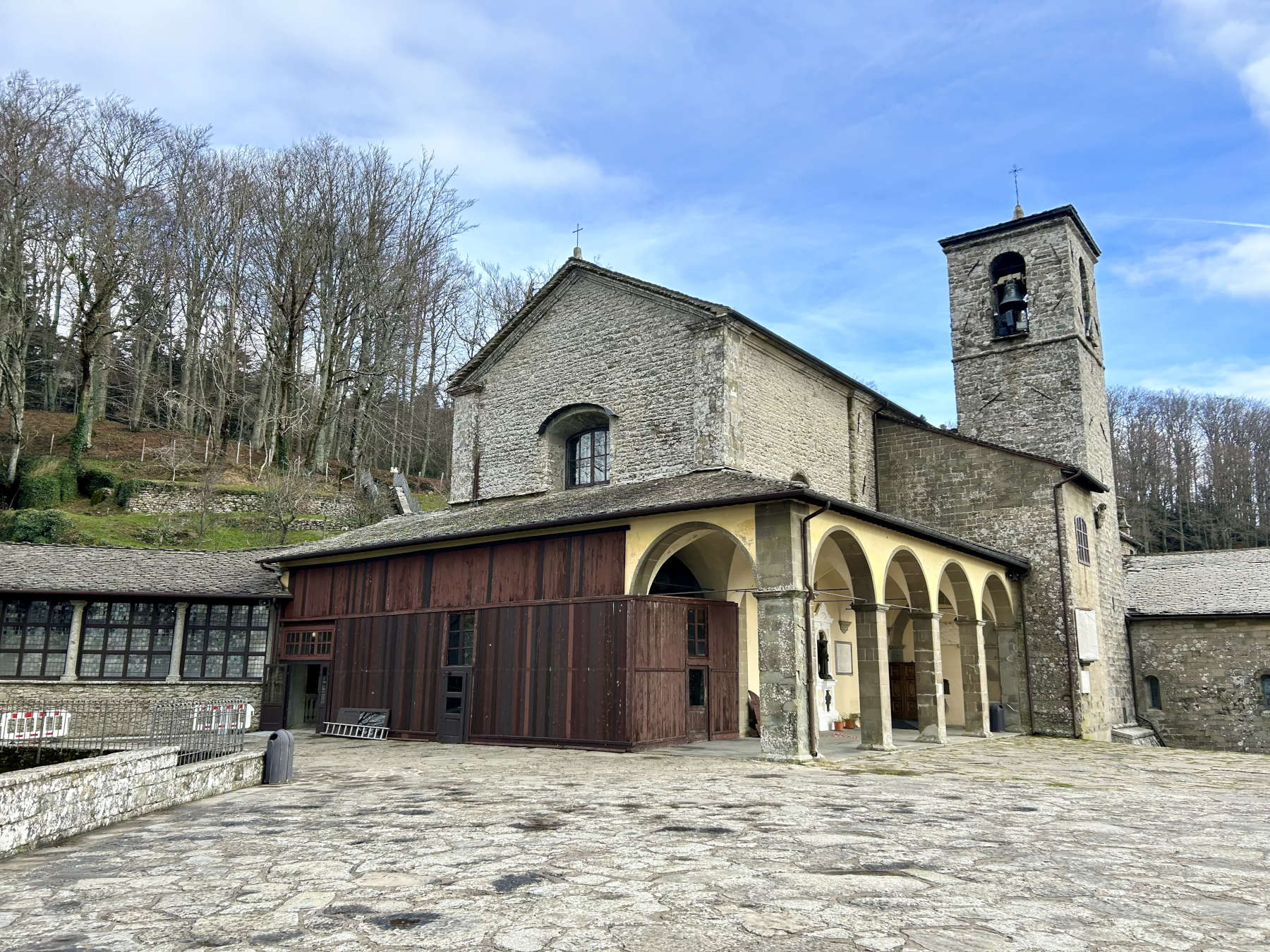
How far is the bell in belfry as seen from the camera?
22625 mm

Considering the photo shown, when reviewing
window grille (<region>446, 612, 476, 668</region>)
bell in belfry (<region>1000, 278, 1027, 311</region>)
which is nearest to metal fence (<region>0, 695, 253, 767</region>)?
window grille (<region>446, 612, 476, 668</region>)

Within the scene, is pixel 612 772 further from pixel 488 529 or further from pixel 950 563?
pixel 950 563

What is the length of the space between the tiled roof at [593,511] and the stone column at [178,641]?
2030 millimetres

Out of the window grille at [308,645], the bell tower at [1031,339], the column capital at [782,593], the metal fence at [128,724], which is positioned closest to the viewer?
the metal fence at [128,724]

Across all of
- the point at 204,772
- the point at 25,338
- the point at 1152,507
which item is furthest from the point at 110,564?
the point at 1152,507

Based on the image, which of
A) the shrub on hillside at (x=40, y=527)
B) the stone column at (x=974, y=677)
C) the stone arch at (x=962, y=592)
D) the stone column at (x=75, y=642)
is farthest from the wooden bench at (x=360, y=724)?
the shrub on hillside at (x=40, y=527)

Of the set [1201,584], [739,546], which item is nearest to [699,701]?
[739,546]

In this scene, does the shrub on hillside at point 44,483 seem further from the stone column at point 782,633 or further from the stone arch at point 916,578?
the stone arch at point 916,578

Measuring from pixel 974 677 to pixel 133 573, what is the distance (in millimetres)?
16935

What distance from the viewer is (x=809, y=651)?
1190cm

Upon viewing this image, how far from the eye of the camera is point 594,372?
18.3 m

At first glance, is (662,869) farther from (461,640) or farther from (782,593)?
(461,640)

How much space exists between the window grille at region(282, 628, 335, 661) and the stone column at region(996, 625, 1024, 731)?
13.6 meters

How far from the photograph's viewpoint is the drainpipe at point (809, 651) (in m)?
11.7
